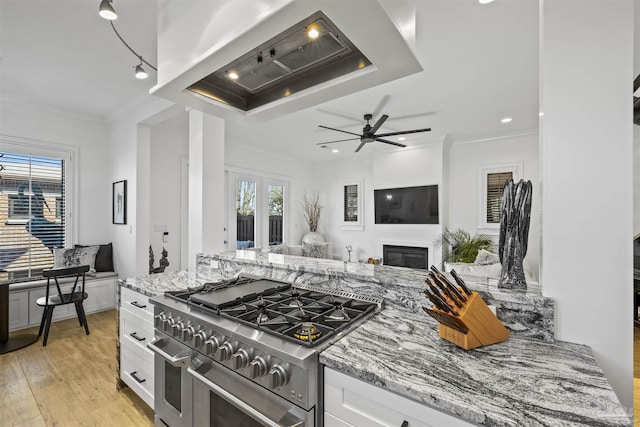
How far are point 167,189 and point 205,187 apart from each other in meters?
2.15

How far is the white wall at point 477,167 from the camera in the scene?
4.49 m

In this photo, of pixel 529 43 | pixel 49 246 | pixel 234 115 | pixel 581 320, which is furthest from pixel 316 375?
pixel 49 246

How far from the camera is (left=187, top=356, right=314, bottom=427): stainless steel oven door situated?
99 cm

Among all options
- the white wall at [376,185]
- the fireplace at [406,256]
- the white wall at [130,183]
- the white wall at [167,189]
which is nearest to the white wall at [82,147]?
the white wall at [130,183]

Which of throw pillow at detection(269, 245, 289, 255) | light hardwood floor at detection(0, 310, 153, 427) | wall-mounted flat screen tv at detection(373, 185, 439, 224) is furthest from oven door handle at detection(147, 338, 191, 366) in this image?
wall-mounted flat screen tv at detection(373, 185, 439, 224)

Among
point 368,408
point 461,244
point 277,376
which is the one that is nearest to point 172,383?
point 277,376

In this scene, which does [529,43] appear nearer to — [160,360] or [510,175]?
[510,175]

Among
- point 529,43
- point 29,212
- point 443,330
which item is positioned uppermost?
point 529,43

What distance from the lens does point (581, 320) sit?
0.99 meters

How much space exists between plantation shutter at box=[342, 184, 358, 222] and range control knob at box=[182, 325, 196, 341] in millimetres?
5151

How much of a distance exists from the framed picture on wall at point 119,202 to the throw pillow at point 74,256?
0.47 metres

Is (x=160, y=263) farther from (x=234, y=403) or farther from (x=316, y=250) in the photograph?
(x=234, y=403)

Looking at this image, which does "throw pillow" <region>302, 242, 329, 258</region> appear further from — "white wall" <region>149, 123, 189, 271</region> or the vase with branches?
"white wall" <region>149, 123, 189, 271</region>

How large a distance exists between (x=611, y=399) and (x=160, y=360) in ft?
6.04
